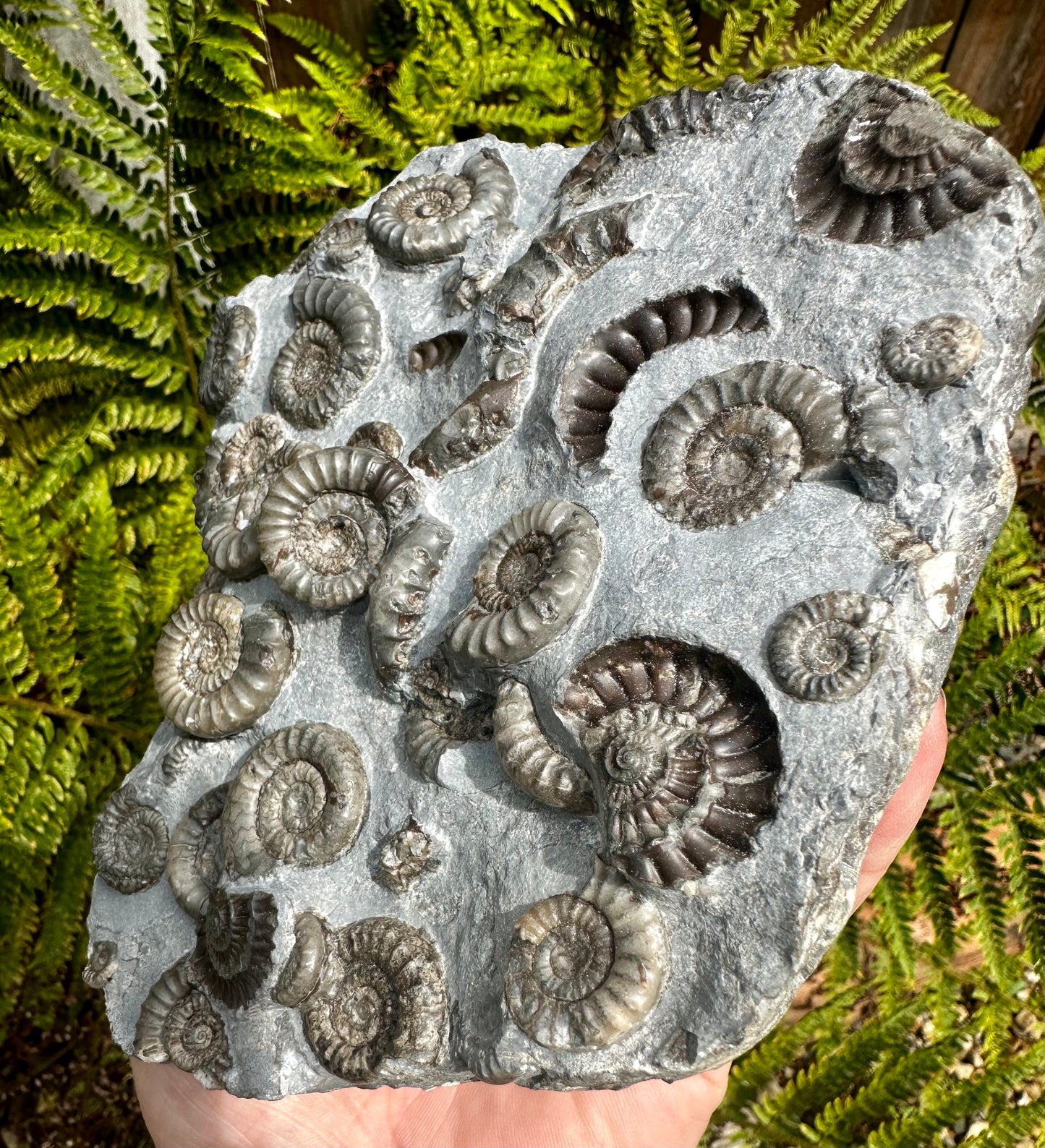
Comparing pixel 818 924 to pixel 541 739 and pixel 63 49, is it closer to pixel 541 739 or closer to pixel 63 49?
pixel 541 739

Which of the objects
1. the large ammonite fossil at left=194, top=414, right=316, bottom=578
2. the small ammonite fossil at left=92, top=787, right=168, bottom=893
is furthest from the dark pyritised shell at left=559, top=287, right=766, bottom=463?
the small ammonite fossil at left=92, top=787, right=168, bottom=893

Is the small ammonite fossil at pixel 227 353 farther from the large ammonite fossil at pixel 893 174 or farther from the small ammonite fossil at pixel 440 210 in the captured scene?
the large ammonite fossil at pixel 893 174

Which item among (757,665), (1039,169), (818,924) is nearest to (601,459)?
(757,665)

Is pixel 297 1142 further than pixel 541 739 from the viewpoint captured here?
Yes

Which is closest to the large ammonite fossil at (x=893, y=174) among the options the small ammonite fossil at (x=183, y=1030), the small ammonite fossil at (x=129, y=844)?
the small ammonite fossil at (x=129, y=844)

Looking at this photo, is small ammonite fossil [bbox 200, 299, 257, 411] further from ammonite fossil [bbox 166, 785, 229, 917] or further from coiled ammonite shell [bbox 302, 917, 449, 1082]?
coiled ammonite shell [bbox 302, 917, 449, 1082]

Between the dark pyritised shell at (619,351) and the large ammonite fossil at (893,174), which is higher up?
the large ammonite fossil at (893,174)
